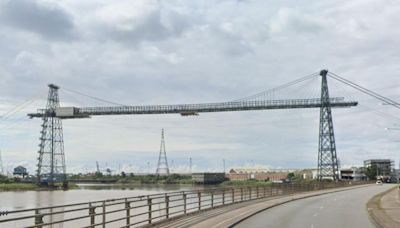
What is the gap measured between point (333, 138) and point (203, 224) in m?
77.5

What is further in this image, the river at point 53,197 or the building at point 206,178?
the building at point 206,178

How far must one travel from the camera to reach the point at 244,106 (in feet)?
452

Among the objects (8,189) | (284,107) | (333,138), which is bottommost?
(8,189)

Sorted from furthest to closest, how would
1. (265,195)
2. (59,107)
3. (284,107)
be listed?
(59,107)
(284,107)
(265,195)

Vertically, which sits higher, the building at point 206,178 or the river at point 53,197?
the building at point 206,178

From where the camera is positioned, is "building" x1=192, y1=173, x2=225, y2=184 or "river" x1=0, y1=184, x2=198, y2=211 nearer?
"river" x1=0, y1=184, x2=198, y2=211

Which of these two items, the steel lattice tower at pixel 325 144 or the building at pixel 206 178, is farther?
the building at pixel 206 178

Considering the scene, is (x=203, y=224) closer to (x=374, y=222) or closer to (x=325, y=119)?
(x=374, y=222)

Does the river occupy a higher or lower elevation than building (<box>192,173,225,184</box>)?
lower

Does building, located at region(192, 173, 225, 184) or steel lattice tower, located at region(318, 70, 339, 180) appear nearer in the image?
steel lattice tower, located at region(318, 70, 339, 180)

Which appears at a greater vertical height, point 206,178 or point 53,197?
point 206,178

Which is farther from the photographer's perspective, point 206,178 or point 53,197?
point 206,178

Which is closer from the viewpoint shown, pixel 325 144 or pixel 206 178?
pixel 325 144

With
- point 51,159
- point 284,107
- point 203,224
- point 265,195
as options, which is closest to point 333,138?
point 284,107
